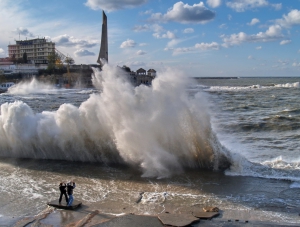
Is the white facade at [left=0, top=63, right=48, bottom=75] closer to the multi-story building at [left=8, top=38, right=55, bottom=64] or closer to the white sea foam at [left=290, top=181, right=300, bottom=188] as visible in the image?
the multi-story building at [left=8, top=38, right=55, bottom=64]

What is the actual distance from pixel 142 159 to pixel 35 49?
135556 mm

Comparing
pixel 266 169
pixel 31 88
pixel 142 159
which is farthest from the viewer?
pixel 31 88

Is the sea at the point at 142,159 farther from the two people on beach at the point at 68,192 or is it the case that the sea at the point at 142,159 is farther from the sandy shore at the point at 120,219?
the two people on beach at the point at 68,192

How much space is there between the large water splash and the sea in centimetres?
5

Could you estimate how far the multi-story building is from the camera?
5340 inches

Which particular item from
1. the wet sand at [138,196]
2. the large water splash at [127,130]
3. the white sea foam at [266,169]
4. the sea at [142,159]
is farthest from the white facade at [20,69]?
the white sea foam at [266,169]

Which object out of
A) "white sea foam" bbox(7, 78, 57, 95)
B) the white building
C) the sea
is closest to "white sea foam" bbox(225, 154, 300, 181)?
the sea

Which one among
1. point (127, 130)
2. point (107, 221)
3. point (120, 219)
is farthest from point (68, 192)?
point (127, 130)

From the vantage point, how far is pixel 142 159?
48.2ft

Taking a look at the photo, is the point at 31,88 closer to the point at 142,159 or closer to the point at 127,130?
the point at 127,130

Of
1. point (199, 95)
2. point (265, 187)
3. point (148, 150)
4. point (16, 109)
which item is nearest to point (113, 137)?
point (148, 150)

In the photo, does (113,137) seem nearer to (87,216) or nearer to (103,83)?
(103,83)

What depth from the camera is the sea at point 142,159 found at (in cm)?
1060

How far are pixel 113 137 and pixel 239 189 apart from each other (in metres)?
6.91
